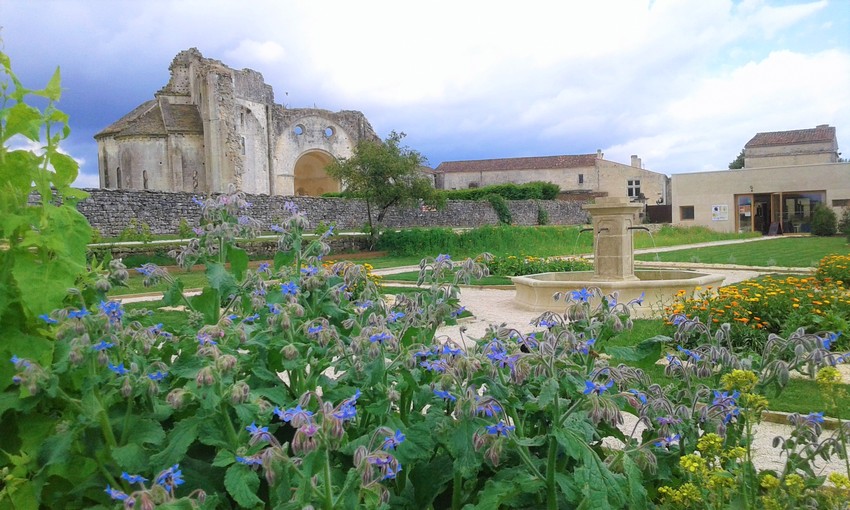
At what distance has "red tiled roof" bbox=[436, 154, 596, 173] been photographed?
192 feet

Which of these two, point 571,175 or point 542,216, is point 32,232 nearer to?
point 542,216

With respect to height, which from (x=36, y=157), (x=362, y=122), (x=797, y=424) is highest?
(x=362, y=122)

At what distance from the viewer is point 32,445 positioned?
206 cm

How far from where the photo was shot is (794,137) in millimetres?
47625

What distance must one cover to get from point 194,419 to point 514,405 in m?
0.99

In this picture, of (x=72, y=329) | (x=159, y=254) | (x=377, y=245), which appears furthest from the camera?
(x=377, y=245)

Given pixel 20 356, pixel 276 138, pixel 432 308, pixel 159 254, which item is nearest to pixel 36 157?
pixel 20 356

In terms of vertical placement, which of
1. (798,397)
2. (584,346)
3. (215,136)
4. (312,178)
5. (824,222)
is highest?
(215,136)

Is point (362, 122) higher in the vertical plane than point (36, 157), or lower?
higher

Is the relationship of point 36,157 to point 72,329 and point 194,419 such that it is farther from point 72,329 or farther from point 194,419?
point 194,419

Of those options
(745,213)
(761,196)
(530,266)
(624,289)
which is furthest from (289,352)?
(761,196)

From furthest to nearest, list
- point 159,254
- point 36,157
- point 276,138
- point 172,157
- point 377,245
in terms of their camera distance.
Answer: point 276,138, point 172,157, point 377,245, point 159,254, point 36,157

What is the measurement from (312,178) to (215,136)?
10052mm

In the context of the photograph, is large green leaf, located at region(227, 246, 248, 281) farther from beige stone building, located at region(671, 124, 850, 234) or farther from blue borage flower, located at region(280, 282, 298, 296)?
beige stone building, located at region(671, 124, 850, 234)
